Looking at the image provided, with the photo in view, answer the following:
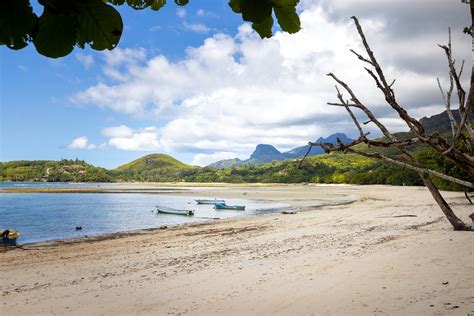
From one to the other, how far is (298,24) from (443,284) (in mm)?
7031

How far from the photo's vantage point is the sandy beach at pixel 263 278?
20.4ft

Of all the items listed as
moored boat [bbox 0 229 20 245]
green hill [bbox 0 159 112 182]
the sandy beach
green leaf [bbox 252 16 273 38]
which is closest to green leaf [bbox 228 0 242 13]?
green leaf [bbox 252 16 273 38]

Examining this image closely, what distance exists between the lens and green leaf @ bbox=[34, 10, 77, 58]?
89cm

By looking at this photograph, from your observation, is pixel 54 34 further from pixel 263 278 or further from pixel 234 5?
pixel 263 278

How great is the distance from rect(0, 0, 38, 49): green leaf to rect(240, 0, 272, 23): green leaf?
60cm

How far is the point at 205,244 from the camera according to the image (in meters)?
15.3

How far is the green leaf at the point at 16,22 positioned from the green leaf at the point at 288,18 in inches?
28.3

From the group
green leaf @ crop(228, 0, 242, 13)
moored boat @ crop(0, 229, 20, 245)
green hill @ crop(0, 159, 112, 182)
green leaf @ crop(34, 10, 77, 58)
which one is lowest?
moored boat @ crop(0, 229, 20, 245)

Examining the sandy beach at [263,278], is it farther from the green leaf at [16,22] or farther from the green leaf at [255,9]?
the green leaf at [16,22]

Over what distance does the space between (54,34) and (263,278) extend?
327 inches

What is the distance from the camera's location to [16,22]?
34.2 inches

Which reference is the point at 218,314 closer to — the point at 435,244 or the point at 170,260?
the point at 170,260

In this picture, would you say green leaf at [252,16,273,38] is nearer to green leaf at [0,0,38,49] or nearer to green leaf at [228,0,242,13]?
green leaf at [228,0,242,13]

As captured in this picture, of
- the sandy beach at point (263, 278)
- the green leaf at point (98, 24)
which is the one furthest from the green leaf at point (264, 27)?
the sandy beach at point (263, 278)
